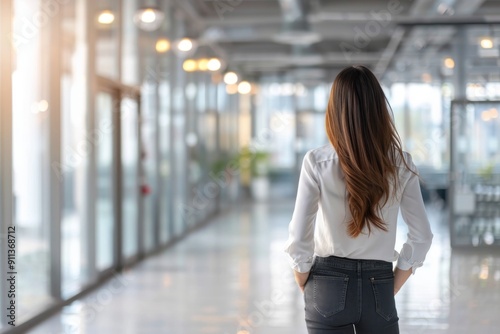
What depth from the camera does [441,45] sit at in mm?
13000

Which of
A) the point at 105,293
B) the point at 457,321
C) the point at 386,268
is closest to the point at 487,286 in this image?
the point at 457,321

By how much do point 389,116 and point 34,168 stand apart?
13.1 ft

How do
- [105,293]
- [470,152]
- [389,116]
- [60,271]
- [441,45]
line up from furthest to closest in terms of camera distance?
1. [441,45]
2. [470,152]
3. [105,293]
4. [60,271]
5. [389,116]

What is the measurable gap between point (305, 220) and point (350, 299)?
0.24 metres

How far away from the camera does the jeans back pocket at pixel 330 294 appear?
1938 mm

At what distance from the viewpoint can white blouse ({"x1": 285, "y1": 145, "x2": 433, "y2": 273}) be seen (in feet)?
6.44

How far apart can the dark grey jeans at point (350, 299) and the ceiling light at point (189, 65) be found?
9.60m

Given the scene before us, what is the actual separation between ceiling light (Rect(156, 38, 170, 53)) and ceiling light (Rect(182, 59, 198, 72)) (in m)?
1.28

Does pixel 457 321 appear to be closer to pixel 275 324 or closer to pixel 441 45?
pixel 275 324
